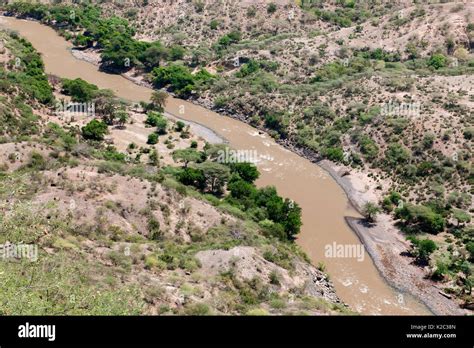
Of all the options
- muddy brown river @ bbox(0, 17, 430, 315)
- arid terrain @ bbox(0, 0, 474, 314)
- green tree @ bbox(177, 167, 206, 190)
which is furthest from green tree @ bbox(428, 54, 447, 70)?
green tree @ bbox(177, 167, 206, 190)

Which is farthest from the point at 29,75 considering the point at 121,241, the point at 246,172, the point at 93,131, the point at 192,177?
the point at 121,241

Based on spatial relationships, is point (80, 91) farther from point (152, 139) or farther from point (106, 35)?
point (106, 35)

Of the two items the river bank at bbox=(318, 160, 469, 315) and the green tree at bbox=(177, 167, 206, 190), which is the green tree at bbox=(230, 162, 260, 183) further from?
the river bank at bbox=(318, 160, 469, 315)

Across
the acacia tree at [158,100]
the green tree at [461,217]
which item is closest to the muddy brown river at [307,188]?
the acacia tree at [158,100]

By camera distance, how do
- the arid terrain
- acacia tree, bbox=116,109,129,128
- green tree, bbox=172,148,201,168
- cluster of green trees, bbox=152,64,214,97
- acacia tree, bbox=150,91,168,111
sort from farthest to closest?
cluster of green trees, bbox=152,64,214,97
acacia tree, bbox=150,91,168,111
acacia tree, bbox=116,109,129,128
green tree, bbox=172,148,201,168
the arid terrain

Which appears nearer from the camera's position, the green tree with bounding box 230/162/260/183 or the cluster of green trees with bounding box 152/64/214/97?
the green tree with bounding box 230/162/260/183

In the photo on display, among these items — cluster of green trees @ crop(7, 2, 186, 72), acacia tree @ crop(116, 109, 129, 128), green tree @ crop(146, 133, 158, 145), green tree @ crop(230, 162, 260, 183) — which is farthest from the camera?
cluster of green trees @ crop(7, 2, 186, 72)

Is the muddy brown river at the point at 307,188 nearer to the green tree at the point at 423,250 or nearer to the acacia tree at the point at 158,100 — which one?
the acacia tree at the point at 158,100
